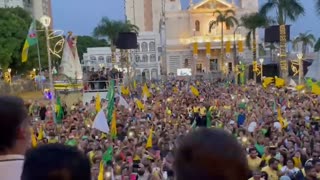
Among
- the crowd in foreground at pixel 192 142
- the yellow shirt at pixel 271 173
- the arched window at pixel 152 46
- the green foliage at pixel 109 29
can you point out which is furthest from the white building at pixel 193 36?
the yellow shirt at pixel 271 173

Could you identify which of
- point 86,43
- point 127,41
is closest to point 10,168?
point 127,41

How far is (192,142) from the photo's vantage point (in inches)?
82.1

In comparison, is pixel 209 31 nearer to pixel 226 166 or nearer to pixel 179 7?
pixel 179 7

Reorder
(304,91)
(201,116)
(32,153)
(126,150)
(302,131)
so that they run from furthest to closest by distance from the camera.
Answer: (304,91) → (201,116) → (302,131) → (126,150) → (32,153)

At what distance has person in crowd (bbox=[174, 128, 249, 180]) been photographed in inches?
79.1

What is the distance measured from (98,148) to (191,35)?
272 feet

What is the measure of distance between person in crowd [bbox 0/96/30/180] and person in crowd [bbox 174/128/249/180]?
89cm

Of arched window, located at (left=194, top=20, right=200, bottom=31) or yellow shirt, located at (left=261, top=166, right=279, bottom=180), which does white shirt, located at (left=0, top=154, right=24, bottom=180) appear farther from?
arched window, located at (left=194, top=20, right=200, bottom=31)

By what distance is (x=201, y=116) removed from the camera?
20.1 meters

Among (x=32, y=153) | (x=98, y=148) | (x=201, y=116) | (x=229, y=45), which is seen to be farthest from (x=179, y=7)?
(x=32, y=153)

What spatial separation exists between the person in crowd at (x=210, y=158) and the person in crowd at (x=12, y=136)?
89 centimetres

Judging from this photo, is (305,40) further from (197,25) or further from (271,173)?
(271,173)

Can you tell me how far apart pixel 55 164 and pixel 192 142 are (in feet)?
1.56

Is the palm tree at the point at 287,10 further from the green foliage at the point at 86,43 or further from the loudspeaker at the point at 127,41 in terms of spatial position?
the green foliage at the point at 86,43
